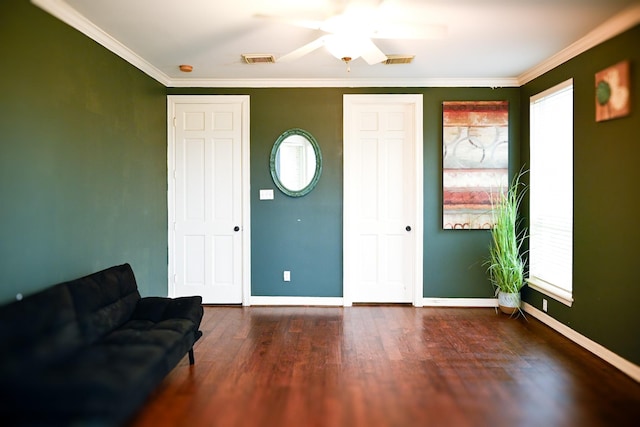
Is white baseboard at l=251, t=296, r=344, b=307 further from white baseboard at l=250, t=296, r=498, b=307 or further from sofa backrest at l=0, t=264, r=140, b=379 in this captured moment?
sofa backrest at l=0, t=264, r=140, b=379

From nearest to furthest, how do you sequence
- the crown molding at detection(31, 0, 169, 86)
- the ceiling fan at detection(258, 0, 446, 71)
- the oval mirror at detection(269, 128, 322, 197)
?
the ceiling fan at detection(258, 0, 446, 71) → the crown molding at detection(31, 0, 169, 86) → the oval mirror at detection(269, 128, 322, 197)

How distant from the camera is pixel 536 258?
433cm

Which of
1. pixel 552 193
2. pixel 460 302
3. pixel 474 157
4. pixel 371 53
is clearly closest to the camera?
pixel 371 53

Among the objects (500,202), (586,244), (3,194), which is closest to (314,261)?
(500,202)

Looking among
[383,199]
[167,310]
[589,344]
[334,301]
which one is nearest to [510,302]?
[589,344]

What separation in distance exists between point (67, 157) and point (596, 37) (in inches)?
165

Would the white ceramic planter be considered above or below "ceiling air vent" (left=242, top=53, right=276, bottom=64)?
below

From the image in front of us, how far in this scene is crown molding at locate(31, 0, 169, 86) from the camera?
274 centimetres

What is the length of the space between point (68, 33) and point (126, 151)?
1112mm

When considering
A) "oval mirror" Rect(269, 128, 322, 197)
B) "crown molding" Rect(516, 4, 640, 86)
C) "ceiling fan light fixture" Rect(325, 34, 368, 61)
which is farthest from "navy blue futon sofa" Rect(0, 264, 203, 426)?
"crown molding" Rect(516, 4, 640, 86)

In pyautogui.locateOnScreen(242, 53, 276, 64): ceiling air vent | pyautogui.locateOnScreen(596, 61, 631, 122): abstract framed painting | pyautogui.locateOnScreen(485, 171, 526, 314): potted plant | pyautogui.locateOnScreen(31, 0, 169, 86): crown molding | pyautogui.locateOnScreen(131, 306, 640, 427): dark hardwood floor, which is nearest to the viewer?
pyautogui.locateOnScreen(131, 306, 640, 427): dark hardwood floor

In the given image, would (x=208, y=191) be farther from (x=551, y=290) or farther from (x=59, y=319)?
(x=551, y=290)

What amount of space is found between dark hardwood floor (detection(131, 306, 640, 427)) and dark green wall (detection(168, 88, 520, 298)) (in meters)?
0.63

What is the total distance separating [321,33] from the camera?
3367mm
